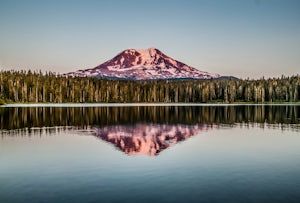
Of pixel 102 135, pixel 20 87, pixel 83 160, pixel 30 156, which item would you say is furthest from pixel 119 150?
pixel 20 87

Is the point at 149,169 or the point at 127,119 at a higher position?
the point at 149,169

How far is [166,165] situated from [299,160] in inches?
459

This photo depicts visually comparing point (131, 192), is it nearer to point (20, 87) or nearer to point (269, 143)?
point (269, 143)

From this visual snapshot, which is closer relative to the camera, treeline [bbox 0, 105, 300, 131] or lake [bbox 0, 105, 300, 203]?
lake [bbox 0, 105, 300, 203]

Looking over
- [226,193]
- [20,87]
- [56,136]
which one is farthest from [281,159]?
[20,87]

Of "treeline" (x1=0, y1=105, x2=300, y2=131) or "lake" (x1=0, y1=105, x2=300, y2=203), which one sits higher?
"lake" (x1=0, y1=105, x2=300, y2=203)

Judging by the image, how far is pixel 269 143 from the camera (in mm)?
38656

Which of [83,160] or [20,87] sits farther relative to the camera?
[20,87]

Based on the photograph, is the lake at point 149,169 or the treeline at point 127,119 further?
the treeline at point 127,119

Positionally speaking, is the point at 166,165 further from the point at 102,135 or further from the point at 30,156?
the point at 102,135

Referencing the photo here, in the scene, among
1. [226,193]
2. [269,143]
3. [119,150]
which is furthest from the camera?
[269,143]

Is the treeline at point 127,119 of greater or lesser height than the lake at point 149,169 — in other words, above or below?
below

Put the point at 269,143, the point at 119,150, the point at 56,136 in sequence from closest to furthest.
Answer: the point at 119,150 < the point at 269,143 < the point at 56,136

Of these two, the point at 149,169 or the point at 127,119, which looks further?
the point at 127,119
